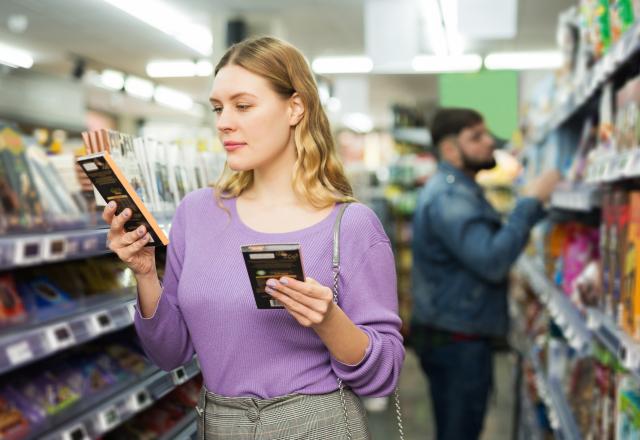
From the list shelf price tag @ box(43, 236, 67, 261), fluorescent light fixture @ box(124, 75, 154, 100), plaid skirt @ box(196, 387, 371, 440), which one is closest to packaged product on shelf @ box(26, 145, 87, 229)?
shelf price tag @ box(43, 236, 67, 261)

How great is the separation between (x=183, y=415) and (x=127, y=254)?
3.27 ft

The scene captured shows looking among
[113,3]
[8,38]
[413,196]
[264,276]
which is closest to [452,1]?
[113,3]

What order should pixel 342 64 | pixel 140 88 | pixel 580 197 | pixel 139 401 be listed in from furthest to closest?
pixel 342 64
pixel 140 88
pixel 580 197
pixel 139 401

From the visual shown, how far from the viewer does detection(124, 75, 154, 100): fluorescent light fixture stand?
966cm

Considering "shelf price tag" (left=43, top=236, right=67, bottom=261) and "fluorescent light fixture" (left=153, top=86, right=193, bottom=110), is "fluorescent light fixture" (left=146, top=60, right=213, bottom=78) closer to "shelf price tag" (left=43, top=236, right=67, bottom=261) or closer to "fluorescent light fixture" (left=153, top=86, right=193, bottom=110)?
"fluorescent light fixture" (left=153, top=86, right=193, bottom=110)

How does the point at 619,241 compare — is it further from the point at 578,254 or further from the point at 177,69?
the point at 177,69

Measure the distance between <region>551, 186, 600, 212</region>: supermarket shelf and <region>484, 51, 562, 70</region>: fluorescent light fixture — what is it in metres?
7.29

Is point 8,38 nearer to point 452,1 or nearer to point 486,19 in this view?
point 486,19

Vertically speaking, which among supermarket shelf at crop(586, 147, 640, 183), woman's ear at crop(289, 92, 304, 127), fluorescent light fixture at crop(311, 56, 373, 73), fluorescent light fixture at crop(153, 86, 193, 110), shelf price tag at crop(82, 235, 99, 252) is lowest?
shelf price tag at crop(82, 235, 99, 252)

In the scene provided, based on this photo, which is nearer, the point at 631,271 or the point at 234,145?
the point at 234,145

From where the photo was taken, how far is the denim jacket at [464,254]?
9.39 feet

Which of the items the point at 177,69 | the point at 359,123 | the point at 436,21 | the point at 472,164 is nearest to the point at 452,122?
the point at 472,164

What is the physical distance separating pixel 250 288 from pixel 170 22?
5186 millimetres

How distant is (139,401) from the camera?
1991mm
